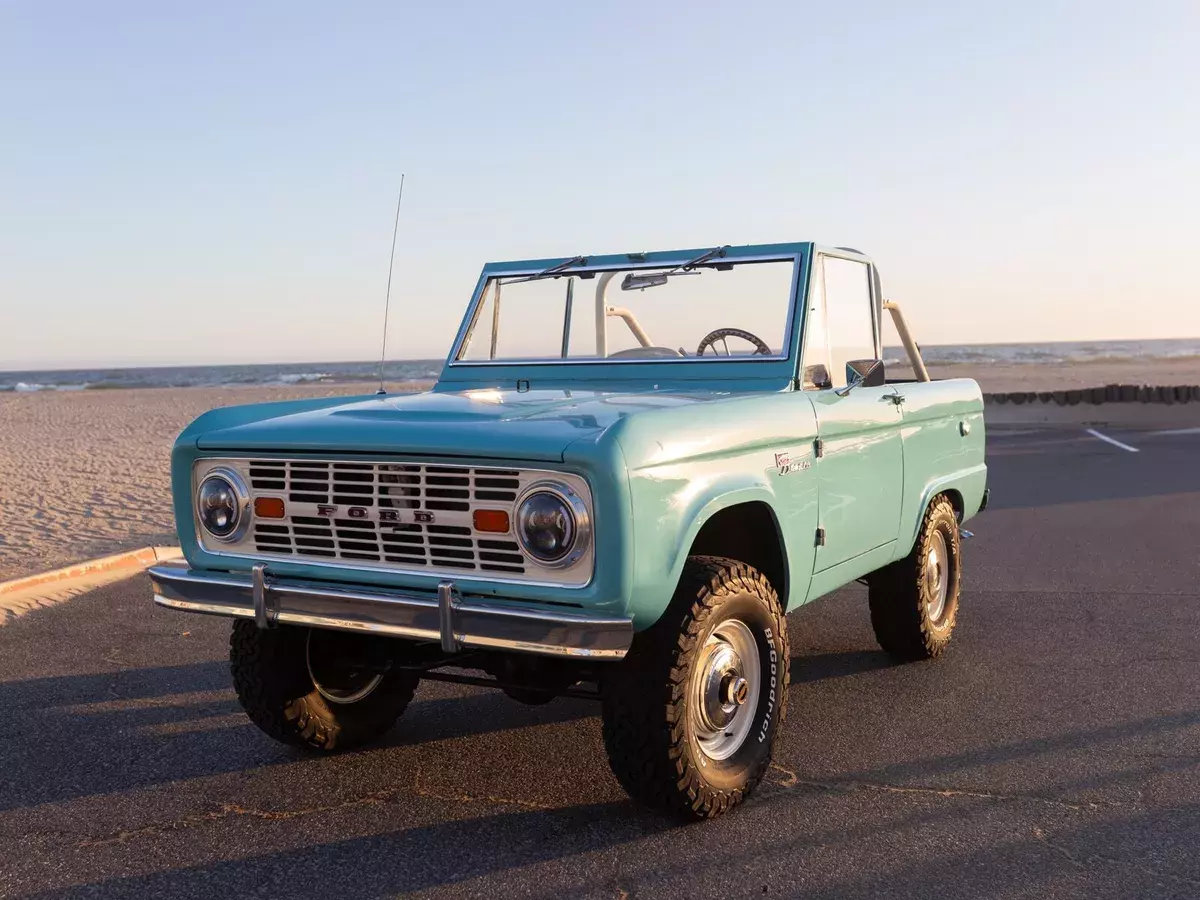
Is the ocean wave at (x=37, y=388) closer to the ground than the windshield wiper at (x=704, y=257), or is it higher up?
closer to the ground

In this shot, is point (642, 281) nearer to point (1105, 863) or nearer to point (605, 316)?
point (605, 316)

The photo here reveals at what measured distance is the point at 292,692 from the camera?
4582 millimetres

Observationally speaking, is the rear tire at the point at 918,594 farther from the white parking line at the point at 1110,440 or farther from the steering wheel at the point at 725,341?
the white parking line at the point at 1110,440

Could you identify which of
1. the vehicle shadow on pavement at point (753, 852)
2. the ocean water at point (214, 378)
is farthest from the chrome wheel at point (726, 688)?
the ocean water at point (214, 378)

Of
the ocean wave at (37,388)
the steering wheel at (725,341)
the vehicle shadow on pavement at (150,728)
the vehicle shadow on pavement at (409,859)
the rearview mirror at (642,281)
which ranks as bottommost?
the ocean wave at (37,388)

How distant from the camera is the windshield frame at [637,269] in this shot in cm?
527

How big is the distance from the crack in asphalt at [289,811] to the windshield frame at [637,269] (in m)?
2.17

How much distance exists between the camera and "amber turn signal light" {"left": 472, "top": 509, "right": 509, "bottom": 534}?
3.70m

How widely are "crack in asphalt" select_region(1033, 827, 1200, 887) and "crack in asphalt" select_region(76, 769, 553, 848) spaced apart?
1.66 meters

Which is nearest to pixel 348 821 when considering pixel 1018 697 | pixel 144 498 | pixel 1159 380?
pixel 1018 697

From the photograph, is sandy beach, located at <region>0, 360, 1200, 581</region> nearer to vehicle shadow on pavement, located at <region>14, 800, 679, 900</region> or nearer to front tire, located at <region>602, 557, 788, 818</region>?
vehicle shadow on pavement, located at <region>14, 800, 679, 900</region>

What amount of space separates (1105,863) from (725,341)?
2.83m

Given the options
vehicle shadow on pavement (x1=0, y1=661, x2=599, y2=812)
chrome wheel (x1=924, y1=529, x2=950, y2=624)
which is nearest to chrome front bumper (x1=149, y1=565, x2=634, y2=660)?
vehicle shadow on pavement (x1=0, y1=661, x2=599, y2=812)

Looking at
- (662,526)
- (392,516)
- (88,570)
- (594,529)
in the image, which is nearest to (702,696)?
(662,526)
